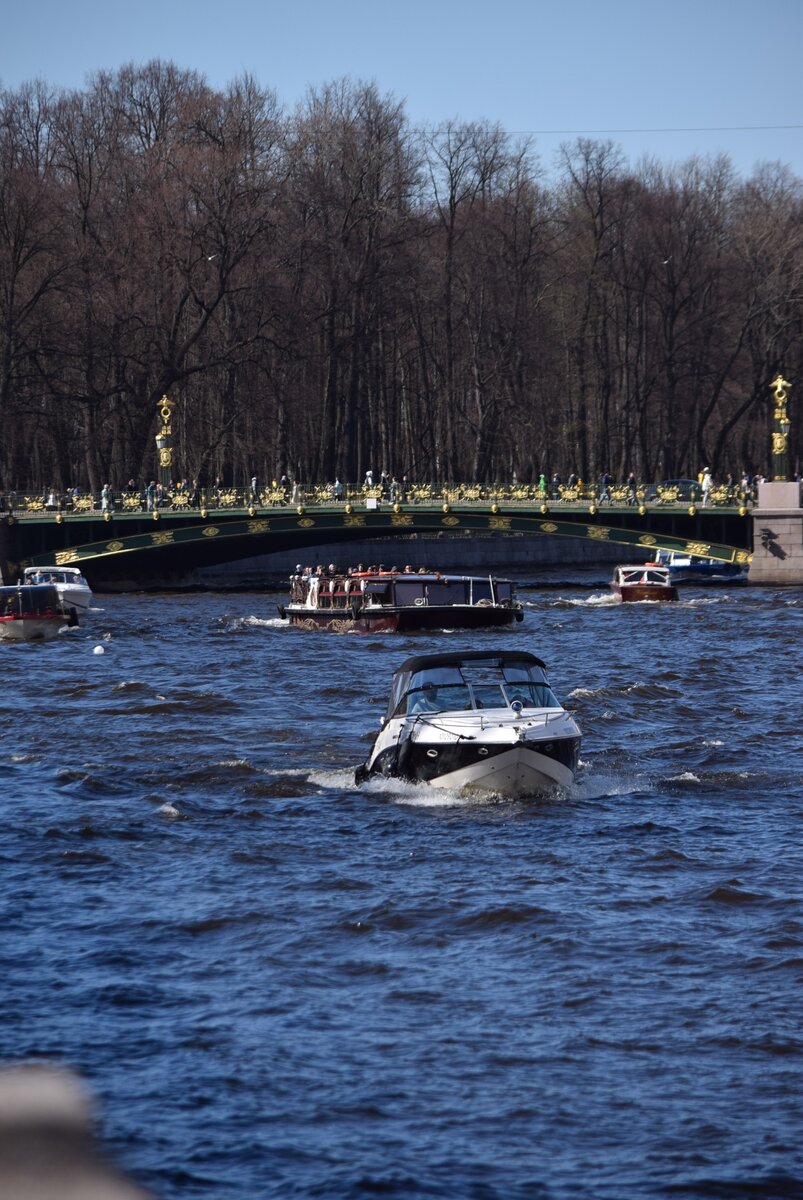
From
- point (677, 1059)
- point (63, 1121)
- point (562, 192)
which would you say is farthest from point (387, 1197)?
point (562, 192)

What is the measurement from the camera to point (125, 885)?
1805cm

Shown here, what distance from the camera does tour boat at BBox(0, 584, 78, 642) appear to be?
5338 centimetres

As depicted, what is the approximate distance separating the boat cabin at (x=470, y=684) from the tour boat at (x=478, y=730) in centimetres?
1

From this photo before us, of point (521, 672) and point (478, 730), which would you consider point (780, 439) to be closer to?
point (521, 672)

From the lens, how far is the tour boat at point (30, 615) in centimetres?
5338

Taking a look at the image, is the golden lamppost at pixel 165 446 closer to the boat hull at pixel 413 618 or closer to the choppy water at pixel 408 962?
the boat hull at pixel 413 618

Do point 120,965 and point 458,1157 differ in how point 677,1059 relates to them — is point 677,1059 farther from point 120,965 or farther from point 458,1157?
point 120,965

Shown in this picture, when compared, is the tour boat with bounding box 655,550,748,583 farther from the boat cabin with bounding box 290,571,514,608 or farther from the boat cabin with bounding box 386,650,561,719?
the boat cabin with bounding box 386,650,561,719

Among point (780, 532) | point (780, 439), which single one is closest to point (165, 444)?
point (780, 439)

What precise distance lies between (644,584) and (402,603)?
476 inches

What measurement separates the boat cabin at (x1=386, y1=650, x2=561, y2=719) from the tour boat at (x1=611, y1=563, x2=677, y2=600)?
4135 cm

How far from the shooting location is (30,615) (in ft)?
176

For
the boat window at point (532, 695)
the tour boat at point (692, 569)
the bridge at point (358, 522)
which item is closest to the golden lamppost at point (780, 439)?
the bridge at point (358, 522)

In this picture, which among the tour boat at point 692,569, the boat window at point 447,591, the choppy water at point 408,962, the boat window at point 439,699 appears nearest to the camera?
the choppy water at point 408,962
